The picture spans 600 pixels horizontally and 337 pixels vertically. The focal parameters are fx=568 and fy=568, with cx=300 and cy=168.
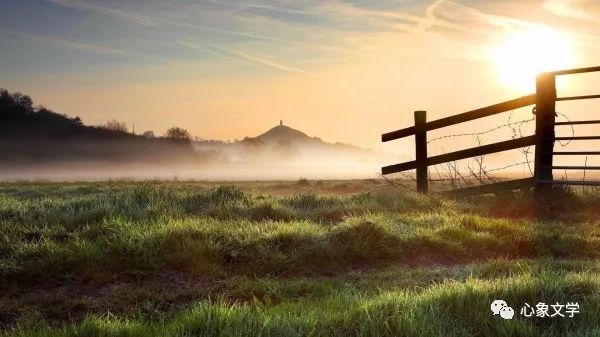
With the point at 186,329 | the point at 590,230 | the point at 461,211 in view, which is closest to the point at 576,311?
the point at 186,329

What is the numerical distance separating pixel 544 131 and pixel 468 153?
1.62m

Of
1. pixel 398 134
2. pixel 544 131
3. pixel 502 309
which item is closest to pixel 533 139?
pixel 544 131

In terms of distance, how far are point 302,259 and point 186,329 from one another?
3.22m

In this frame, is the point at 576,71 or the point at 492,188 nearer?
the point at 576,71

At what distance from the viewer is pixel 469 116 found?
12656 millimetres

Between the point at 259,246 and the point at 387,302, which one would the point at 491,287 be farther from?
the point at 259,246

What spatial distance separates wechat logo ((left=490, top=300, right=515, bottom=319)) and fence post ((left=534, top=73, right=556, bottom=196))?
8.44 m

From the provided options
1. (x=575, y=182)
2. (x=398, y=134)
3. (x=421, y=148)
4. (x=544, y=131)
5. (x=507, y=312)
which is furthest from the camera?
(x=398, y=134)

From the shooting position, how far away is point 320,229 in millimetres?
7973

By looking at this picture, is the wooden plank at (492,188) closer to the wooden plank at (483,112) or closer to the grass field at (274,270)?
the wooden plank at (483,112)

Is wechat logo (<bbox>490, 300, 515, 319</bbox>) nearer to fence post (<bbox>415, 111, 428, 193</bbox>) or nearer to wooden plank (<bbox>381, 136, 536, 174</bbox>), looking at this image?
wooden plank (<bbox>381, 136, 536, 174</bbox>)

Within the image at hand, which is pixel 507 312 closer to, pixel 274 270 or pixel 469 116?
pixel 274 270

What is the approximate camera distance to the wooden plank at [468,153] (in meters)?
12.1

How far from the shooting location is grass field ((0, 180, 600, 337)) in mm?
3971
